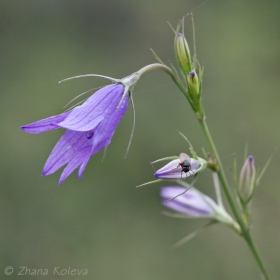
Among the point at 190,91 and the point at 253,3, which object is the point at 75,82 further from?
the point at 190,91

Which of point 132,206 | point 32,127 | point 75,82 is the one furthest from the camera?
point 75,82

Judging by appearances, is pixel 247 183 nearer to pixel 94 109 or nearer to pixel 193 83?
pixel 193 83

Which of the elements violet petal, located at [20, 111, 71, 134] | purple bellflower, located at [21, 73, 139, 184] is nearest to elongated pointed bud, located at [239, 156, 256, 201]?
purple bellflower, located at [21, 73, 139, 184]

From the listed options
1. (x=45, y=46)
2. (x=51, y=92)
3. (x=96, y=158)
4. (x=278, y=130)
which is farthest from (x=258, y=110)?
(x=45, y=46)

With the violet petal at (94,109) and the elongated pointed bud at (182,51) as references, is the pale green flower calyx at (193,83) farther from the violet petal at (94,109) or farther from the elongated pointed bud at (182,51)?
the violet petal at (94,109)

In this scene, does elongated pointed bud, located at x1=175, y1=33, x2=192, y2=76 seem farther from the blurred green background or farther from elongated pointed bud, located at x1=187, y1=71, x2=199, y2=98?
the blurred green background

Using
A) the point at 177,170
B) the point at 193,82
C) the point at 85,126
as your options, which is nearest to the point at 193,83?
the point at 193,82
